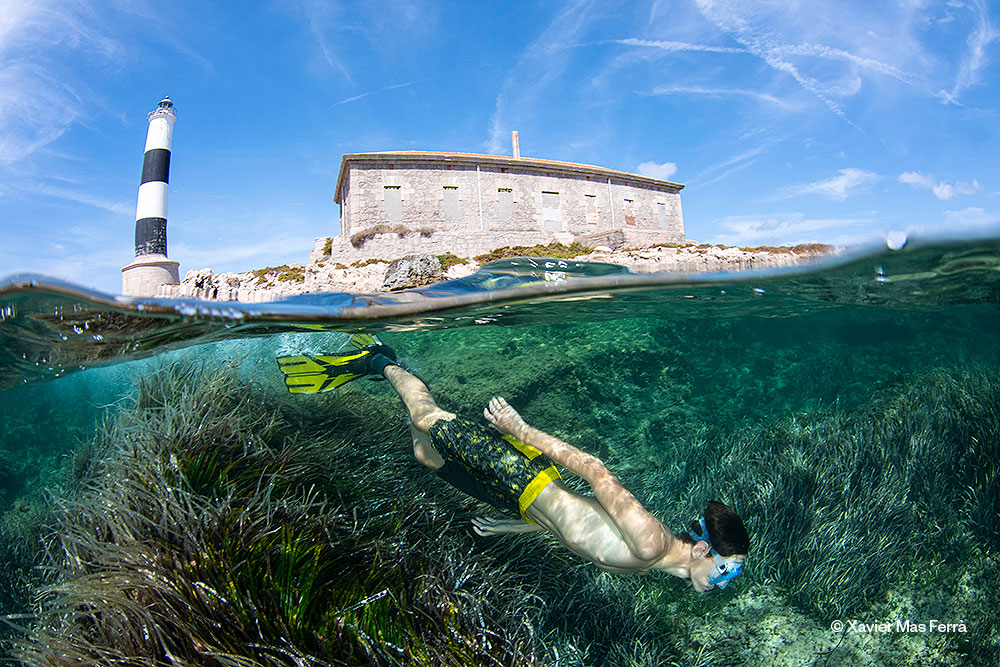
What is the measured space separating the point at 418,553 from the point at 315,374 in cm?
331

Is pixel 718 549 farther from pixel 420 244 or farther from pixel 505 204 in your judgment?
pixel 505 204

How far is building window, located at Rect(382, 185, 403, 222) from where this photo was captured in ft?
104

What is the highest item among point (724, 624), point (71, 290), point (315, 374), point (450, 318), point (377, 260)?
point (377, 260)

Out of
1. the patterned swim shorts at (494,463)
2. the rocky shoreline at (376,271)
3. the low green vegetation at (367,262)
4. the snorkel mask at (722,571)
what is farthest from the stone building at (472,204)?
the snorkel mask at (722,571)

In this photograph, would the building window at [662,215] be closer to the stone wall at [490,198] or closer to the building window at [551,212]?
the stone wall at [490,198]

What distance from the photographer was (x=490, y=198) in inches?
1348

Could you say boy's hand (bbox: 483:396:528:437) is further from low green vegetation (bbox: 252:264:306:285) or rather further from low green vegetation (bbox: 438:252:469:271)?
low green vegetation (bbox: 252:264:306:285)

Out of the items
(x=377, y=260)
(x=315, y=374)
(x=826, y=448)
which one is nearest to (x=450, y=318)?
(x=315, y=374)

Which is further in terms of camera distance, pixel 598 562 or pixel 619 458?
pixel 619 458

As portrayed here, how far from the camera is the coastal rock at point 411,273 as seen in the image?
2262 cm

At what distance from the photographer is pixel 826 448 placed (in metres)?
7.08

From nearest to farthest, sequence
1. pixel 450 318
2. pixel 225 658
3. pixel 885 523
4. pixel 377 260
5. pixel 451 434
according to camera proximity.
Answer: pixel 225 658 < pixel 451 434 < pixel 885 523 < pixel 450 318 < pixel 377 260

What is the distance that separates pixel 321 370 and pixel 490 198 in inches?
1161

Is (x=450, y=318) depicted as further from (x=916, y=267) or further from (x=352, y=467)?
(x=916, y=267)
